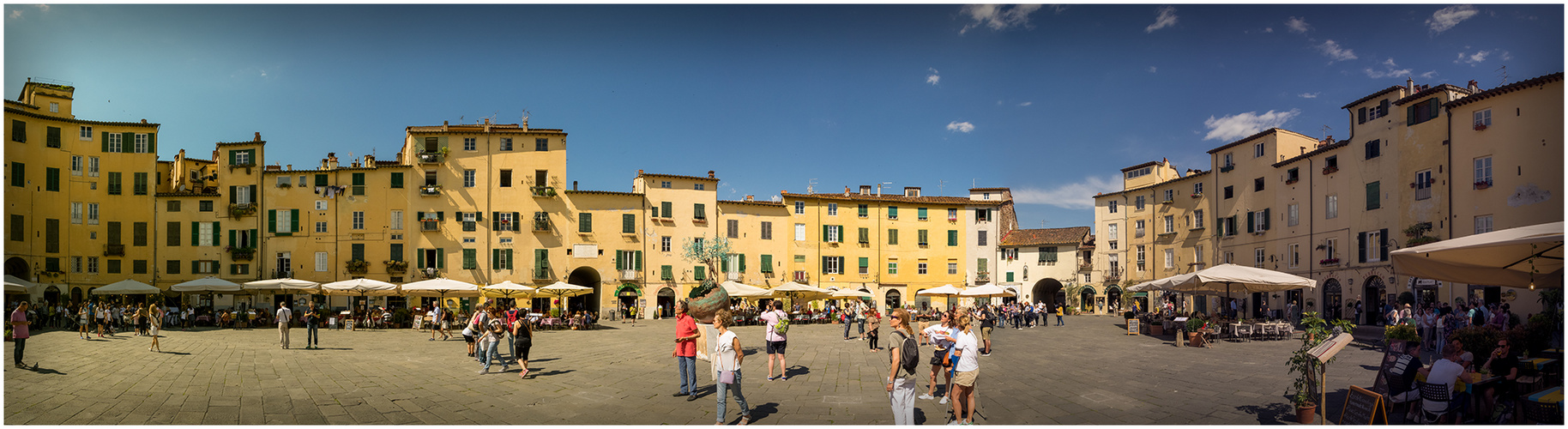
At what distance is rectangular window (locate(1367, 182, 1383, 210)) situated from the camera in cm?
Answer: 3072

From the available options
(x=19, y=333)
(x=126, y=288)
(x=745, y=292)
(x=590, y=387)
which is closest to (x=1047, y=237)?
(x=745, y=292)

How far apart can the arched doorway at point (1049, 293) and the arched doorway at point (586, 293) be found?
94.6 feet

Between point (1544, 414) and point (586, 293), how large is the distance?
1541 inches

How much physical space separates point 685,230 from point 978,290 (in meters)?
17.1

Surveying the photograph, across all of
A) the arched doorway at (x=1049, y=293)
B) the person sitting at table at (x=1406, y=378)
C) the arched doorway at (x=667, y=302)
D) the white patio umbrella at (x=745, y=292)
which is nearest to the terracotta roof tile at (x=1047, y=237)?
the arched doorway at (x=1049, y=293)

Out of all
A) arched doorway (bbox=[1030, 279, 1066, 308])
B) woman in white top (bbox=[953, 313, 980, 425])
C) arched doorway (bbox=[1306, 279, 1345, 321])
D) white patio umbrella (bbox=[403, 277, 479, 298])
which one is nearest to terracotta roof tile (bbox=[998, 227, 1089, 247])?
arched doorway (bbox=[1030, 279, 1066, 308])

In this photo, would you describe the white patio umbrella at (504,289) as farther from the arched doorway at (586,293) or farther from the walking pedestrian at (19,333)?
the walking pedestrian at (19,333)

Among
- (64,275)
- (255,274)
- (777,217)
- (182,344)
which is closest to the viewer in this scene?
(182,344)

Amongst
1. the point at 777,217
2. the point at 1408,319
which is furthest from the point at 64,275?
the point at 1408,319

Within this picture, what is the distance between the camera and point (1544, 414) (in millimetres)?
7391

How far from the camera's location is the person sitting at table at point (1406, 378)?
8586 mm

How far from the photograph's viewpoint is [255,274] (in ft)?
125

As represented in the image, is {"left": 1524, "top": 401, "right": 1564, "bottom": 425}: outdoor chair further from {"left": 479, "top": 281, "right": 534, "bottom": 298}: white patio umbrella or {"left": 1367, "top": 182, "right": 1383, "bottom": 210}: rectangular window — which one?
{"left": 1367, "top": 182, "right": 1383, "bottom": 210}: rectangular window

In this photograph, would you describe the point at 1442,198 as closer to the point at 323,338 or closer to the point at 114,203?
the point at 323,338
